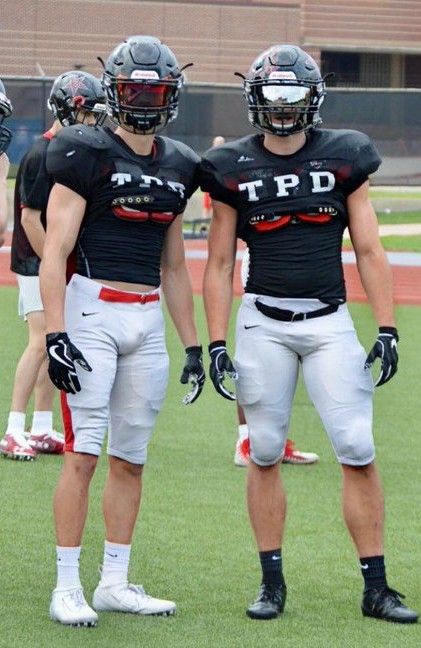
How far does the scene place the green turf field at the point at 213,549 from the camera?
5.30 meters

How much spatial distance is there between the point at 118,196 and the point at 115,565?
55.9 inches

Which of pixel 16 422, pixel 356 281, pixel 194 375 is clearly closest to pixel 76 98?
pixel 16 422

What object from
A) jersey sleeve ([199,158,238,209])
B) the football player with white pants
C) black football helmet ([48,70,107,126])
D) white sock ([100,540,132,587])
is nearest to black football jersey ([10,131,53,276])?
black football helmet ([48,70,107,126])

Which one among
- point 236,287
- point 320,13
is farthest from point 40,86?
point 320,13

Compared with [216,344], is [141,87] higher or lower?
higher

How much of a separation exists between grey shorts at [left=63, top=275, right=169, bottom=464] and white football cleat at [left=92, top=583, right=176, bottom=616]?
1.62ft

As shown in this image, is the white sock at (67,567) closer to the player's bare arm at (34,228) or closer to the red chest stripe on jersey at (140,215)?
the red chest stripe on jersey at (140,215)

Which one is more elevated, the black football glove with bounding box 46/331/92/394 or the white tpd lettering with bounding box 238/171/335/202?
the white tpd lettering with bounding box 238/171/335/202

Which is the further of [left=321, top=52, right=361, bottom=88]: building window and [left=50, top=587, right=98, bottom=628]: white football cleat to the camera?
[left=321, top=52, right=361, bottom=88]: building window

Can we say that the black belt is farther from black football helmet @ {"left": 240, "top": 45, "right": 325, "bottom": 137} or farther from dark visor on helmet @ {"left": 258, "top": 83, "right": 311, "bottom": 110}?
dark visor on helmet @ {"left": 258, "top": 83, "right": 311, "bottom": 110}

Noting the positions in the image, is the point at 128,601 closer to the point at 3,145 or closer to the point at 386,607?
the point at 386,607

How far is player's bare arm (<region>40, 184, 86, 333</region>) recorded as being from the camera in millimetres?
5391

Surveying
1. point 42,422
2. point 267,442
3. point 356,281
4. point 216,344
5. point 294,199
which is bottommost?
point 42,422

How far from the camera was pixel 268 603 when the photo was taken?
5.56 meters
